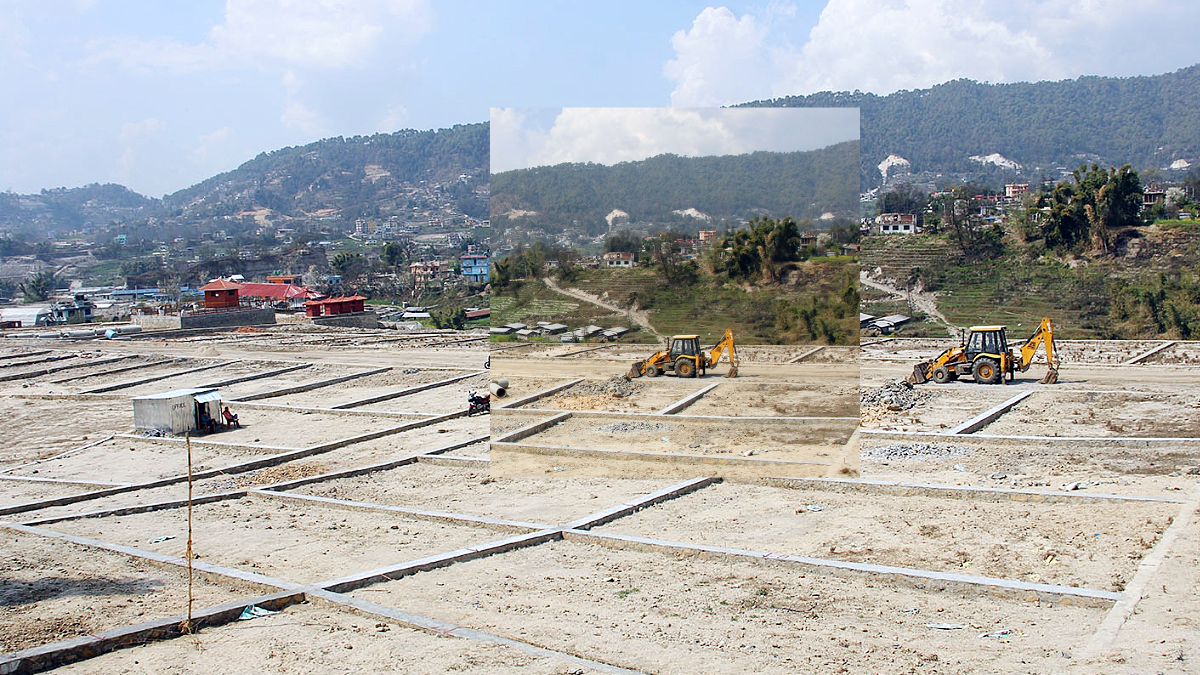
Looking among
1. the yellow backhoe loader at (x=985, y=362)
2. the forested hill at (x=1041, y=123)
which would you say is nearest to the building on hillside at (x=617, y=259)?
the yellow backhoe loader at (x=985, y=362)

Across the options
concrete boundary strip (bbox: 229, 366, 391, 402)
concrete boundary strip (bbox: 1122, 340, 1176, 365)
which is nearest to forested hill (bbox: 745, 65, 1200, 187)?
concrete boundary strip (bbox: 1122, 340, 1176, 365)

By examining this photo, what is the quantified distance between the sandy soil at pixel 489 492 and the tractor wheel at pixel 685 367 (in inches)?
51.2

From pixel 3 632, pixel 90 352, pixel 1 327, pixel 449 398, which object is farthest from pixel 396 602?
pixel 1 327

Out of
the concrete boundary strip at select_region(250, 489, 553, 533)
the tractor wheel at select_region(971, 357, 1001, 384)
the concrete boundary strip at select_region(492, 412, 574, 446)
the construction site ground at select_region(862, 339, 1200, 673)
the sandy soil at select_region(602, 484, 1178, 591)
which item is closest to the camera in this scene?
the construction site ground at select_region(862, 339, 1200, 673)

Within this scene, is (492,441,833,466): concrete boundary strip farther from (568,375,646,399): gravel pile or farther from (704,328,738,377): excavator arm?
(704,328,738,377): excavator arm

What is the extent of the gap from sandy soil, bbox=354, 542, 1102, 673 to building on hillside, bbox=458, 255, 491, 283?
6552 centimetres

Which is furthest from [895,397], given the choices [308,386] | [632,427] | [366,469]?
[308,386]

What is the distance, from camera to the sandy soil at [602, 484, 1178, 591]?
7782 mm

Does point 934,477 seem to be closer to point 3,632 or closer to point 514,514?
point 514,514

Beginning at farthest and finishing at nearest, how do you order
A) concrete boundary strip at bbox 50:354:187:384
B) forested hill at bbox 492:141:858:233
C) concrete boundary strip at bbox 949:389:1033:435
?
concrete boundary strip at bbox 50:354:187:384 < concrete boundary strip at bbox 949:389:1033:435 < forested hill at bbox 492:141:858:233

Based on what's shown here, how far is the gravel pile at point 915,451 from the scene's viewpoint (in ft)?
42.0

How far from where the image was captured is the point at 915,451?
13.1 metres

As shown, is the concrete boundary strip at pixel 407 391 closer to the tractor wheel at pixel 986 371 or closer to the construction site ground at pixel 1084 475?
the construction site ground at pixel 1084 475

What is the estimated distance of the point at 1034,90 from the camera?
4658 inches
